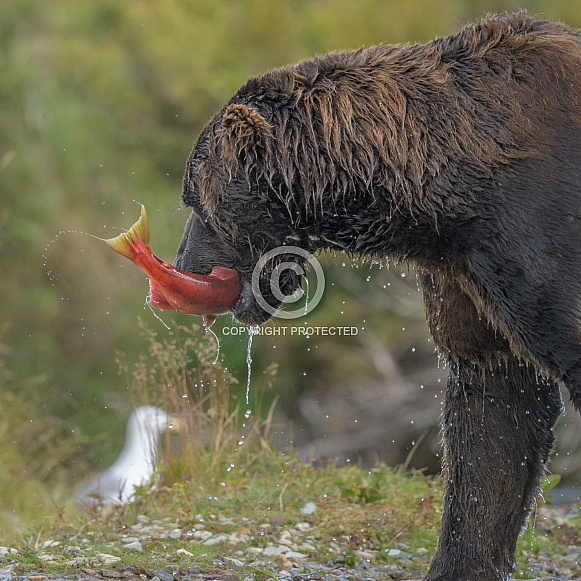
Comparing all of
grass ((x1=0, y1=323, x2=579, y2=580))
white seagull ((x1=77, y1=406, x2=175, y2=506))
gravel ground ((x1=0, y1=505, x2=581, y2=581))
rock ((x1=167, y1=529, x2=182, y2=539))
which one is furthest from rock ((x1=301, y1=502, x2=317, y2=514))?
white seagull ((x1=77, y1=406, x2=175, y2=506))

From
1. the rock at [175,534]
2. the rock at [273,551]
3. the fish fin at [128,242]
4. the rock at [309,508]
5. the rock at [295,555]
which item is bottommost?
the rock at [295,555]

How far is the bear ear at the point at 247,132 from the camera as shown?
4004mm

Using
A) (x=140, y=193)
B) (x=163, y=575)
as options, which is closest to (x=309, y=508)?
(x=163, y=575)

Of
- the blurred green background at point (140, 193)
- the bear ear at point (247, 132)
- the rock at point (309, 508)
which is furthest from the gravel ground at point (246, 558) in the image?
the blurred green background at point (140, 193)

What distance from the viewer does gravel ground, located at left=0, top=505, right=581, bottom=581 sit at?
4.37 meters

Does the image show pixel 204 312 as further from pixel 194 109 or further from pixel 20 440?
pixel 194 109

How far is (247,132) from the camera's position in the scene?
4008 millimetres

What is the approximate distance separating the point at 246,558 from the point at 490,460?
114 cm

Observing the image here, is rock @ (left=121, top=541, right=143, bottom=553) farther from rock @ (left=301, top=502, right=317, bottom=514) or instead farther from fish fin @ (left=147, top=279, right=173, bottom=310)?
fish fin @ (left=147, top=279, right=173, bottom=310)

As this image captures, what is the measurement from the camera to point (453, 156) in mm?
3904

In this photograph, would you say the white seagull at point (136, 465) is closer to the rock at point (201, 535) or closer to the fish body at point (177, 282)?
the rock at point (201, 535)

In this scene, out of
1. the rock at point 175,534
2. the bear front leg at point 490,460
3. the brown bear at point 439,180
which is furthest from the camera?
the rock at point 175,534

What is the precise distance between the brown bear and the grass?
118 centimetres

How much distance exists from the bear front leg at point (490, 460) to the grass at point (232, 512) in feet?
1.50
